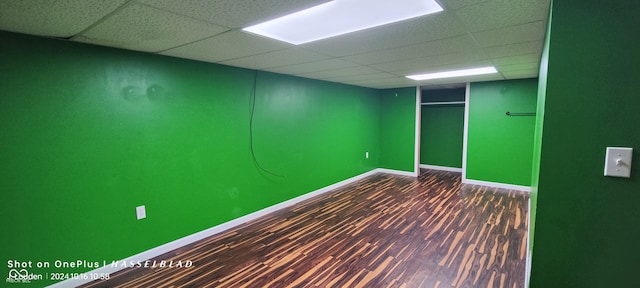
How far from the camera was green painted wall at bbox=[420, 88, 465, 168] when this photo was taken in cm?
648

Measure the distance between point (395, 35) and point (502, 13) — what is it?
0.67 meters

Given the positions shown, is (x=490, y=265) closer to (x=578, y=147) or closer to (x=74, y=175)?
(x=578, y=147)

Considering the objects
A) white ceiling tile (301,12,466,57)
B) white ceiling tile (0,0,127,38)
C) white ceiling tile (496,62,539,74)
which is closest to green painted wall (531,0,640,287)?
white ceiling tile (301,12,466,57)

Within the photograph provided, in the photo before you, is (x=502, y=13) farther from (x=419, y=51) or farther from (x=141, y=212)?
(x=141, y=212)

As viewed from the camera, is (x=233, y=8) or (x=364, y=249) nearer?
(x=233, y=8)

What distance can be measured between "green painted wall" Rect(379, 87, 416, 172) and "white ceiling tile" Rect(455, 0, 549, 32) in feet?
14.0

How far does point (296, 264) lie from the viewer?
255cm

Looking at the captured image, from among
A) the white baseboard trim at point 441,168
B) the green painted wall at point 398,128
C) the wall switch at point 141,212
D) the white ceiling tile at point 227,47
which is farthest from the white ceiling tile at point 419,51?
the white baseboard trim at point 441,168

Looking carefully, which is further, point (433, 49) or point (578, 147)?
point (433, 49)

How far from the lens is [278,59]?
284 cm

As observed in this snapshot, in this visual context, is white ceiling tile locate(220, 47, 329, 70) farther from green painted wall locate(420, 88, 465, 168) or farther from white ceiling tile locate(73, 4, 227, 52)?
green painted wall locate(420, 88, 465, 168)

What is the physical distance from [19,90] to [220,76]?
5.31ft

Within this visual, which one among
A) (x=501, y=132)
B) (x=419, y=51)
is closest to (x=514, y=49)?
(x=419, y=51)

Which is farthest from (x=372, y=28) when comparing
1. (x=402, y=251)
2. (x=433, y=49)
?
(x=402, y=251)
